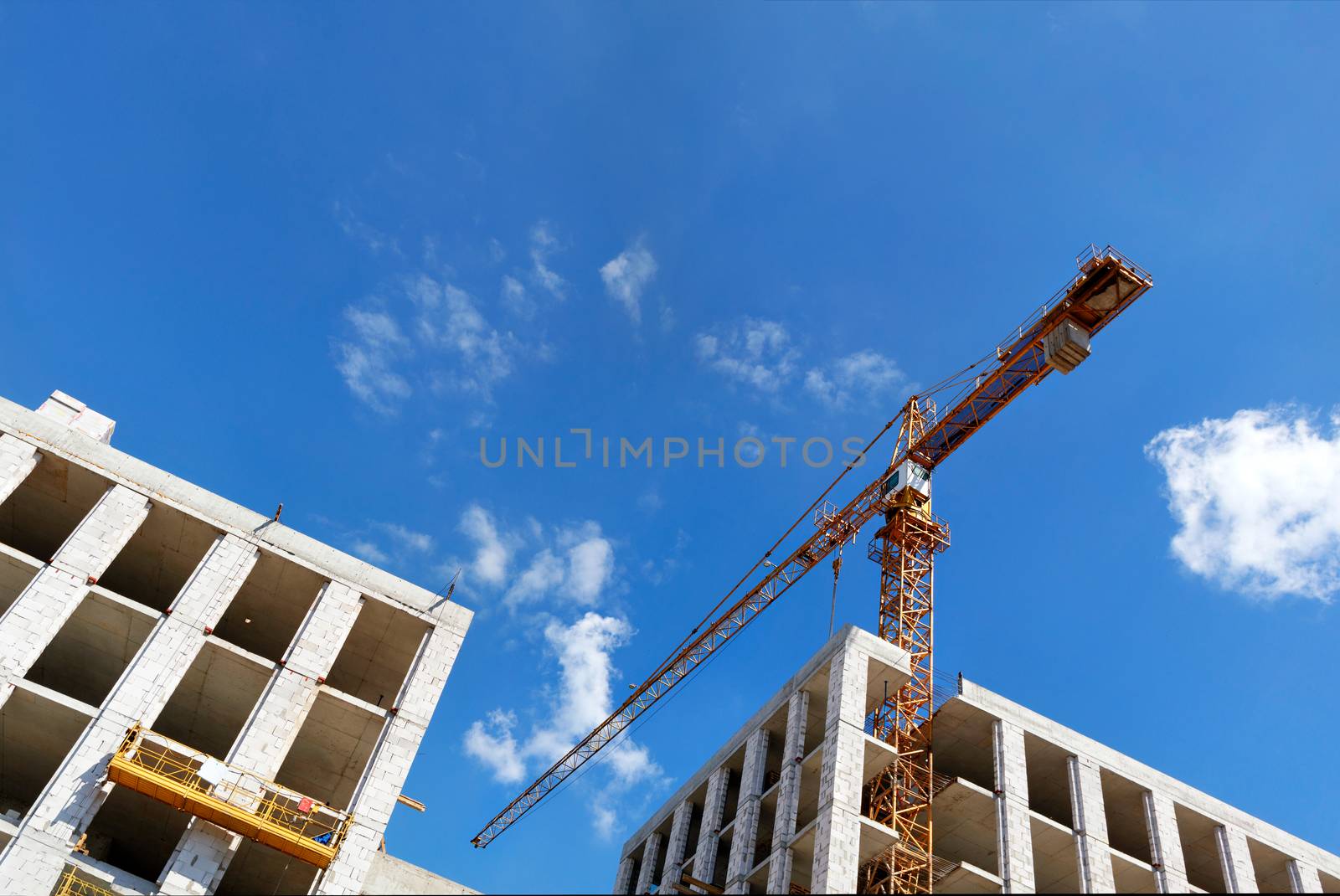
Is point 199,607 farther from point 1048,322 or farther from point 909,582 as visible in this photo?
point 1048,322

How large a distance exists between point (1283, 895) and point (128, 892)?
43659 millimetres

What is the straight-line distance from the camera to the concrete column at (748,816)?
123 feet

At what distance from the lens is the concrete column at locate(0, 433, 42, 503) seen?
35625mm

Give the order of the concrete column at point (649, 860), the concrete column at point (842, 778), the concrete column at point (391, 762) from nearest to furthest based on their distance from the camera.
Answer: the concrete column at point (391, 762)
the concrete column at point (842, 778)
the concrete column at point (649, 860)

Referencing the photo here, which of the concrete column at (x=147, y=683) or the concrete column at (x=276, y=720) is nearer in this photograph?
the concrete column at (x=147, y=683)

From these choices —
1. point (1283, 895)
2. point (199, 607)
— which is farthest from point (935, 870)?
point (199, 607)

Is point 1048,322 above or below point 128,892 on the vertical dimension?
above

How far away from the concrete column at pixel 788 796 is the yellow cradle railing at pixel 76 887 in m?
20.7

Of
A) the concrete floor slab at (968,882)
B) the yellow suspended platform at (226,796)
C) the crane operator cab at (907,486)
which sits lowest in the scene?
the yellow suspended platform at (226,796)

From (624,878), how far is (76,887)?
30.3 metres

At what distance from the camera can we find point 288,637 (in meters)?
42.0

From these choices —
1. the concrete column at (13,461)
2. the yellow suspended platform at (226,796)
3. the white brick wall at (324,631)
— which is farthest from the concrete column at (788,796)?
the concrete column at (13,461)

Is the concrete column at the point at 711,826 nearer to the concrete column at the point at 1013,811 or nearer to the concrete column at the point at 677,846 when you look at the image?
the concrete column at the point at 677,846

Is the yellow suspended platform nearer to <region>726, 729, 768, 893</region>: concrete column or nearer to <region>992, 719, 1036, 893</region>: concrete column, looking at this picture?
<region>726, 729, 768, 893</region>: concrete column
